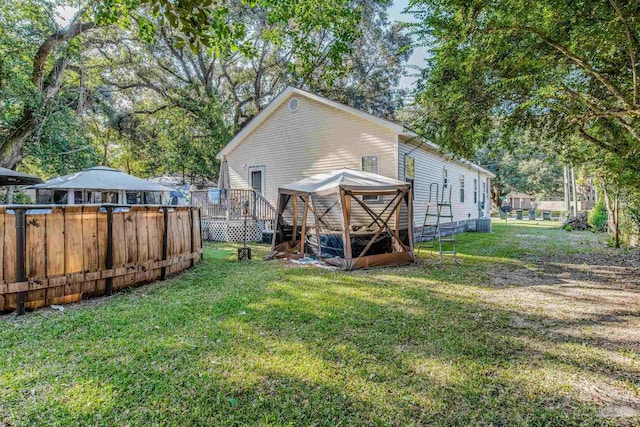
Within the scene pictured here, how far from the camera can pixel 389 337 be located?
3393 mm

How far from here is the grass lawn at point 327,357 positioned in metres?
2.19

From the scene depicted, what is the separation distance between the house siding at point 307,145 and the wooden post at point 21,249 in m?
8.64

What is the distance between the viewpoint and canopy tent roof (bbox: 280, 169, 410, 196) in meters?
7.30

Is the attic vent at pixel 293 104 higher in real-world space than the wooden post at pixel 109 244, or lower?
higher

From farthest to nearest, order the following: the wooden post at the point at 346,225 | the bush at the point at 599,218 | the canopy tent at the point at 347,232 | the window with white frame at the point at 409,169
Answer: the bush at the point at 599,218
the window with white frame at the point at 409,169
the canopy tent at the point at 347,232
the wooden post at the point at 346,225

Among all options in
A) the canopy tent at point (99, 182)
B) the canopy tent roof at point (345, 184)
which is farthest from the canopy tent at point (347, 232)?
the canopy tent at point (99, 182)

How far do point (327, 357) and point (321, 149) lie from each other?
31.0 feet

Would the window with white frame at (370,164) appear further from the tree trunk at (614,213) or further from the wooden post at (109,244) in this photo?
the wooden post at (109,244)

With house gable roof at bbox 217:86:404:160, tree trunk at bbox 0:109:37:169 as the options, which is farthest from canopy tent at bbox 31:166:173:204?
house gable roof at bbox 217:86:404:160

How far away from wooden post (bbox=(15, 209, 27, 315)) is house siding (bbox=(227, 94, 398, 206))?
340 inches

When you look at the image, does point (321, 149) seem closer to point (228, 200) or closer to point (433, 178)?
point (228, 200)

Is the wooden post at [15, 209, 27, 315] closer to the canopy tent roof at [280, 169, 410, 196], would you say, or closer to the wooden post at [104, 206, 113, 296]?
the wooden post at [104, 206, 113, 296]

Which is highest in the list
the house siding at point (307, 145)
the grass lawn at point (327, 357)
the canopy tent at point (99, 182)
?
the house siding at point (307, 145)

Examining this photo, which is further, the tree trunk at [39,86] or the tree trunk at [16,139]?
the tree trunk at [16,139]
